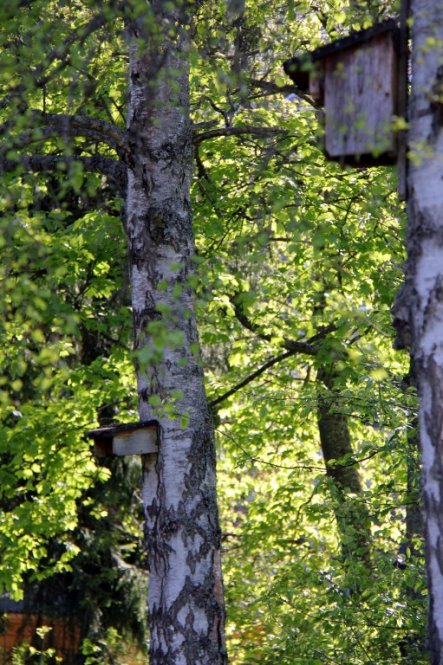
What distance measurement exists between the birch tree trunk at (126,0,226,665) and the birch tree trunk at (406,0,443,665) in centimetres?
173

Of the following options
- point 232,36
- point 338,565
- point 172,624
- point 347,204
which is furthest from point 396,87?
point 347,204

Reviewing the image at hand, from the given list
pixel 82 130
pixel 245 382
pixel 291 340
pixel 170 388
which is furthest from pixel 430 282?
pixel 291 340

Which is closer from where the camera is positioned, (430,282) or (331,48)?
(430,282)

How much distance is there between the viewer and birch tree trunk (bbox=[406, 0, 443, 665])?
135 inches

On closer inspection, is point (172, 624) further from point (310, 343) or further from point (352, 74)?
point (310, 343)

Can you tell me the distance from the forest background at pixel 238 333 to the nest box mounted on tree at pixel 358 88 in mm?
534

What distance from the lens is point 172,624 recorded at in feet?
17.6

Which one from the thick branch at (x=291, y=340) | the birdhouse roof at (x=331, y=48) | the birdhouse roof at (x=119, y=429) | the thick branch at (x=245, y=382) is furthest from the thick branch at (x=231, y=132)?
the thick branch at (x=291, y=340)

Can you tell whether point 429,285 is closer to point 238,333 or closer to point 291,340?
point 238,333

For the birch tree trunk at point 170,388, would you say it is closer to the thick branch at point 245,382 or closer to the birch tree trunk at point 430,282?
the birch tree trunk at point 430,282

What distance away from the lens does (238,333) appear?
10.7 metres

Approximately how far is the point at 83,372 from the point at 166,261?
4.45 metres

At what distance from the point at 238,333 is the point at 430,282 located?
284 inches

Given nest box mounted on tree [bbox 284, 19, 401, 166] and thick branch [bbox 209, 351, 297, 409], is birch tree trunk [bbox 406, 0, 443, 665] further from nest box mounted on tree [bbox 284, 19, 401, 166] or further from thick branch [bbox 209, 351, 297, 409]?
thick branch [bbox 209, 351, 297, 409]
